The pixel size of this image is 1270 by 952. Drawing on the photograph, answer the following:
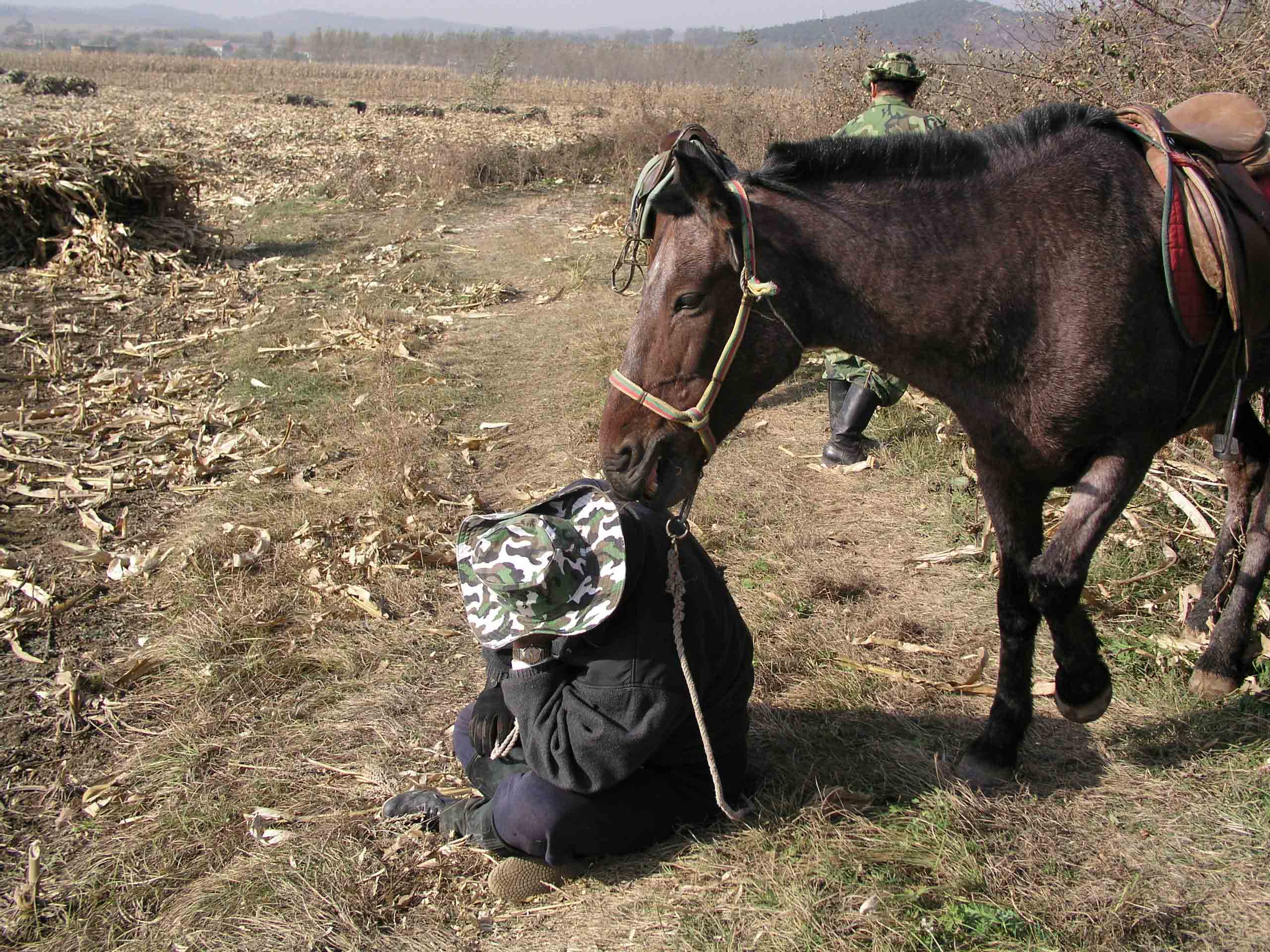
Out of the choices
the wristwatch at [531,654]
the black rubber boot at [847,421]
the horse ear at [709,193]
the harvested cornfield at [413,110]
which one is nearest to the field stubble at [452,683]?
the black rubber boot at [847,421]

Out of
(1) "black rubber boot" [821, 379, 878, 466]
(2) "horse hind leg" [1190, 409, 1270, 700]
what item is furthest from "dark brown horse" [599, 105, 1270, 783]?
(1) "black rubber boot" [821, 379, 878, 466]

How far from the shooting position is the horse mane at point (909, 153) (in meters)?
2.94

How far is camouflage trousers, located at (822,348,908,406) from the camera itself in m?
5.98

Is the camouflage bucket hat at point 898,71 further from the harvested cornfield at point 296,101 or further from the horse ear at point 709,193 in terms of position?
the harvested cornfield at point 296,101

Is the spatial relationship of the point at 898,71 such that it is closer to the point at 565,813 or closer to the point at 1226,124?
the point at 1226,124

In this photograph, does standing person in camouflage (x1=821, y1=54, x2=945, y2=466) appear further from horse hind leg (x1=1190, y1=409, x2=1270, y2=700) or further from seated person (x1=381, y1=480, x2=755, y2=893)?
seated person (x1=381, y1=480, x2=755, y2=893)

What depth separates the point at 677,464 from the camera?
2.92 meters

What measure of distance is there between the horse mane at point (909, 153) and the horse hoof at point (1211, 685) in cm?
219

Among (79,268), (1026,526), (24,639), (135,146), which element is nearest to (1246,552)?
(1026,526)

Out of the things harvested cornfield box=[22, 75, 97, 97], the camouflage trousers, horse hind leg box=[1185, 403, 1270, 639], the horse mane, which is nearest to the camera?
the horse mane

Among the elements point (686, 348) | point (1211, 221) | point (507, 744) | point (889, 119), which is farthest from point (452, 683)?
point (889, 119)

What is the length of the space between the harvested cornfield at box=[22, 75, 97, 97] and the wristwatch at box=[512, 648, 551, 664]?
4353 centimetres

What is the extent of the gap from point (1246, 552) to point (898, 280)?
212 centimetres

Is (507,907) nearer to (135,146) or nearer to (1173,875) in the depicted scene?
(1173,875)
